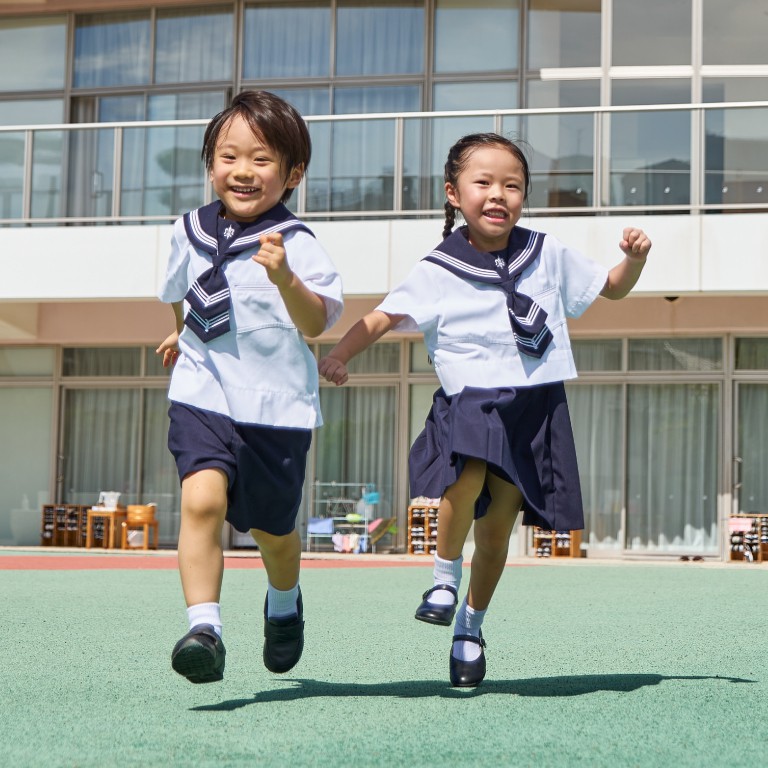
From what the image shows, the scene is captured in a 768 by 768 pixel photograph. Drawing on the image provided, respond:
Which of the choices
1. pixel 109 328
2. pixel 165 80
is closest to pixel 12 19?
pixel 165 80

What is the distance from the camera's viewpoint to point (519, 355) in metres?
3.90

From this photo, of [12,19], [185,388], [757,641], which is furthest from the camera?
[12,19]

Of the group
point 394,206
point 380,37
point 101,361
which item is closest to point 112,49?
point 380,37

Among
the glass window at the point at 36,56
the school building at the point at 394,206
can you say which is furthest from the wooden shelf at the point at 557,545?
the glass window at the point at 36,56

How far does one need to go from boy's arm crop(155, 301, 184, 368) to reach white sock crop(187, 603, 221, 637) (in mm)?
848

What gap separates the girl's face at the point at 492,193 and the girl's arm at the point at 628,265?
345mm

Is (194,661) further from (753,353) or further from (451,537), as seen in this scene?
(753,353)

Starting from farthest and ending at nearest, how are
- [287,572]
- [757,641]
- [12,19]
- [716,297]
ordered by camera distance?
[12,19]
[716,297]
[757,641]
[287,572]

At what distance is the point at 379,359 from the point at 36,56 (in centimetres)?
691

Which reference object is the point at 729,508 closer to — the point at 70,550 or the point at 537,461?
the point at 70,550

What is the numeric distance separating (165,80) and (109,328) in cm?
368

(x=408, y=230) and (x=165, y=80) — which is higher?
(x=165, y=80)

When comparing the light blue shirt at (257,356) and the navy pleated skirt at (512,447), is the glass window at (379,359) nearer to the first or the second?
the navy pleated skirt at (512,447)

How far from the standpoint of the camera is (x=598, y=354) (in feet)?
54.6
